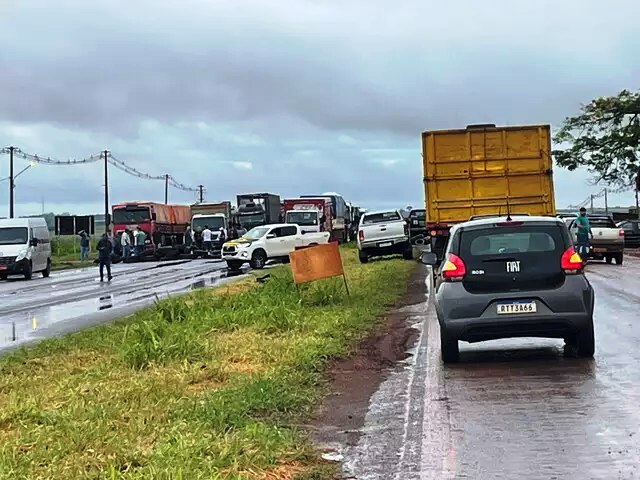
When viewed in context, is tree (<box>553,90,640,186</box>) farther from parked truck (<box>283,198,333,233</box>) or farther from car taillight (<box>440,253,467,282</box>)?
car taillight (<box>440,253,467,282</box>)

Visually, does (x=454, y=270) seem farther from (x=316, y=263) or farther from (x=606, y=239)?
(x=606, y=239)

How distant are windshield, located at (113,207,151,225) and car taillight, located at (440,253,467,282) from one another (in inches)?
1895

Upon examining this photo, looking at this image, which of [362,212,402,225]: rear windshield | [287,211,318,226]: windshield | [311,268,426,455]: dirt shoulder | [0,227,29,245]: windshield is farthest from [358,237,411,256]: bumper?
[311,268,426,455]: dirt shoulder

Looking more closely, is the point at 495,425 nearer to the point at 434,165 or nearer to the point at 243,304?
the point at 243,304

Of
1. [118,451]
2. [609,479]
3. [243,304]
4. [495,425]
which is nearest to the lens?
[609,479]

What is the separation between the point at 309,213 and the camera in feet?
171

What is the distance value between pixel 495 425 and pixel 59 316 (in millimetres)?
14268

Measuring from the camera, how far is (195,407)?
8.87m

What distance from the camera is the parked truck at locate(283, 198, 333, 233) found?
51.4 m

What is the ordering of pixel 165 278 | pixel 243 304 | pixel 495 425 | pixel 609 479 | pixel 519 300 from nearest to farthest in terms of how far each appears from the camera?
1. pixel 609 479
2. pixel 495 425
3. pixel 519 300
4. pixel 243 304
5. pixel 165 278

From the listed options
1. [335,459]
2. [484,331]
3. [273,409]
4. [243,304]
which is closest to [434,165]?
[243,304]

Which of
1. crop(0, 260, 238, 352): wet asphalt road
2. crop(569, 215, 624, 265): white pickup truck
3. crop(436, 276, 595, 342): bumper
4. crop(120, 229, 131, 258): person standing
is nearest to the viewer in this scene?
crop(436, 276, 595, 342): bumper

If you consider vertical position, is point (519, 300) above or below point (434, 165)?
below

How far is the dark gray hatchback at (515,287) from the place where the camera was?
11547 mm
